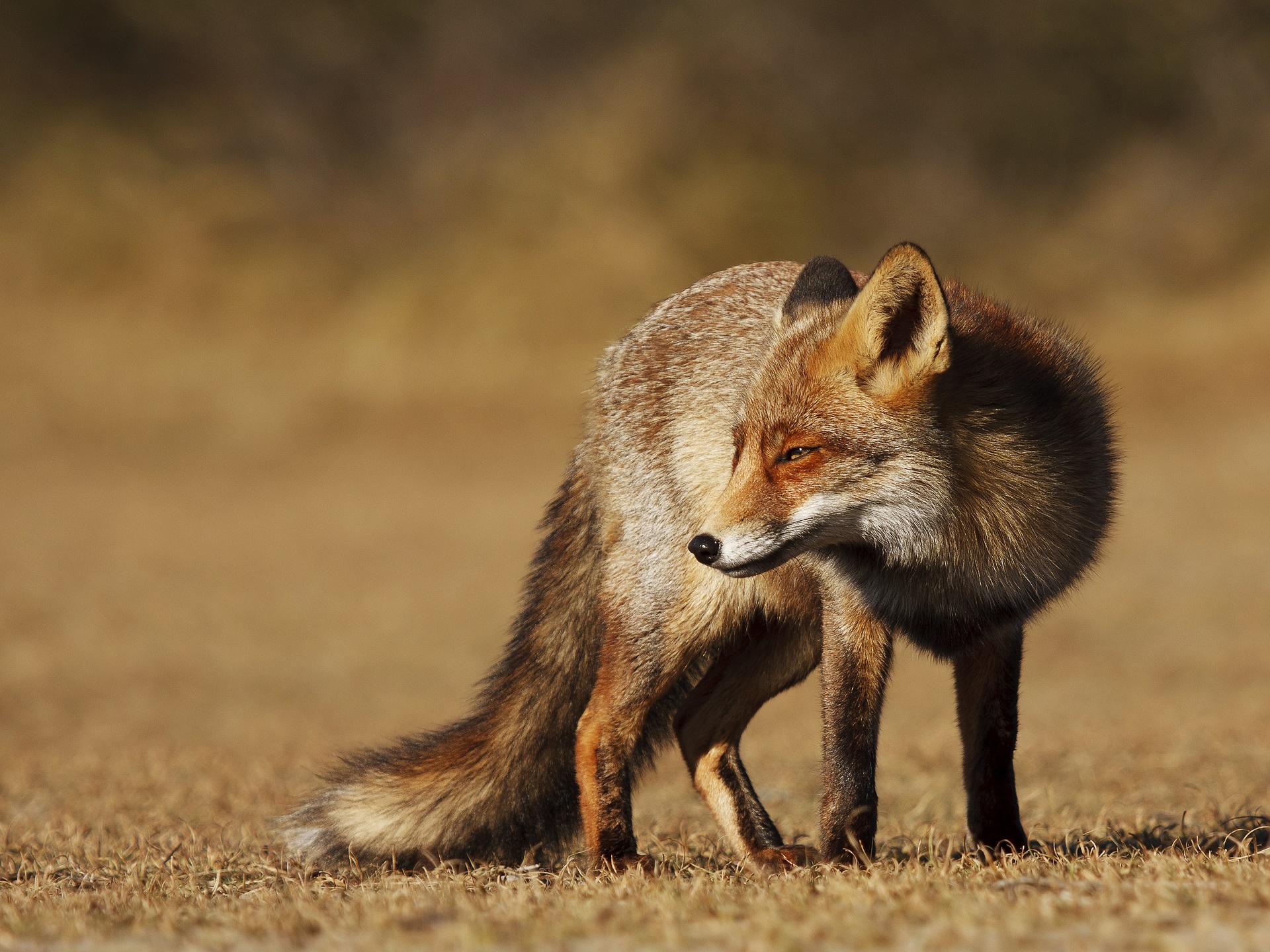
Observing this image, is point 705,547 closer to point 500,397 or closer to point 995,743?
point 995,743

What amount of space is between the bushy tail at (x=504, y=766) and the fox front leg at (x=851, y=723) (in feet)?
3.37

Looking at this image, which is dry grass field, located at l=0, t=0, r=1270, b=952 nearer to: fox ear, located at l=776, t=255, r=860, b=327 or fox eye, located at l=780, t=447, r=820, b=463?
fox eye, located at l=780, t=447, r=820, b=463

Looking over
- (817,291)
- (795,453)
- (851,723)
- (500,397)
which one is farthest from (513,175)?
(851,723)

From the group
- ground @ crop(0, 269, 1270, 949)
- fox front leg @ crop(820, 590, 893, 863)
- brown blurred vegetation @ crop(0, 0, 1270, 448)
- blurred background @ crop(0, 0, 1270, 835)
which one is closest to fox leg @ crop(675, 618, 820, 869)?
ground @ crop(0, 269, 1270, 949)

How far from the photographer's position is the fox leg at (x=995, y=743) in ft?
14.3

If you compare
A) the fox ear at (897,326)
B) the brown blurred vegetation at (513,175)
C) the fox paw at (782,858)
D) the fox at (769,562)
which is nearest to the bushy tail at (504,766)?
the fox at (769,562)

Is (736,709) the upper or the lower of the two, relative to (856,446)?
lower

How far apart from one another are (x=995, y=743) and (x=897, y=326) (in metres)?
1.50

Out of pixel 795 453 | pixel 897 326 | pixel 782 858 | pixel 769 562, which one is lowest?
pixel 782 858

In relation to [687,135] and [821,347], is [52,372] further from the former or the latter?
[821,347]

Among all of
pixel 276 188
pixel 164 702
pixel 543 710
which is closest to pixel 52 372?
pixel 276 188

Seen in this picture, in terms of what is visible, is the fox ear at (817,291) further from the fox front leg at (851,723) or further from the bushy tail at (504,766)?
the bushy tail at (504,766)

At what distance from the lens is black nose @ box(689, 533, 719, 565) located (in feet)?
12.6

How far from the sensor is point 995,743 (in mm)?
4379
